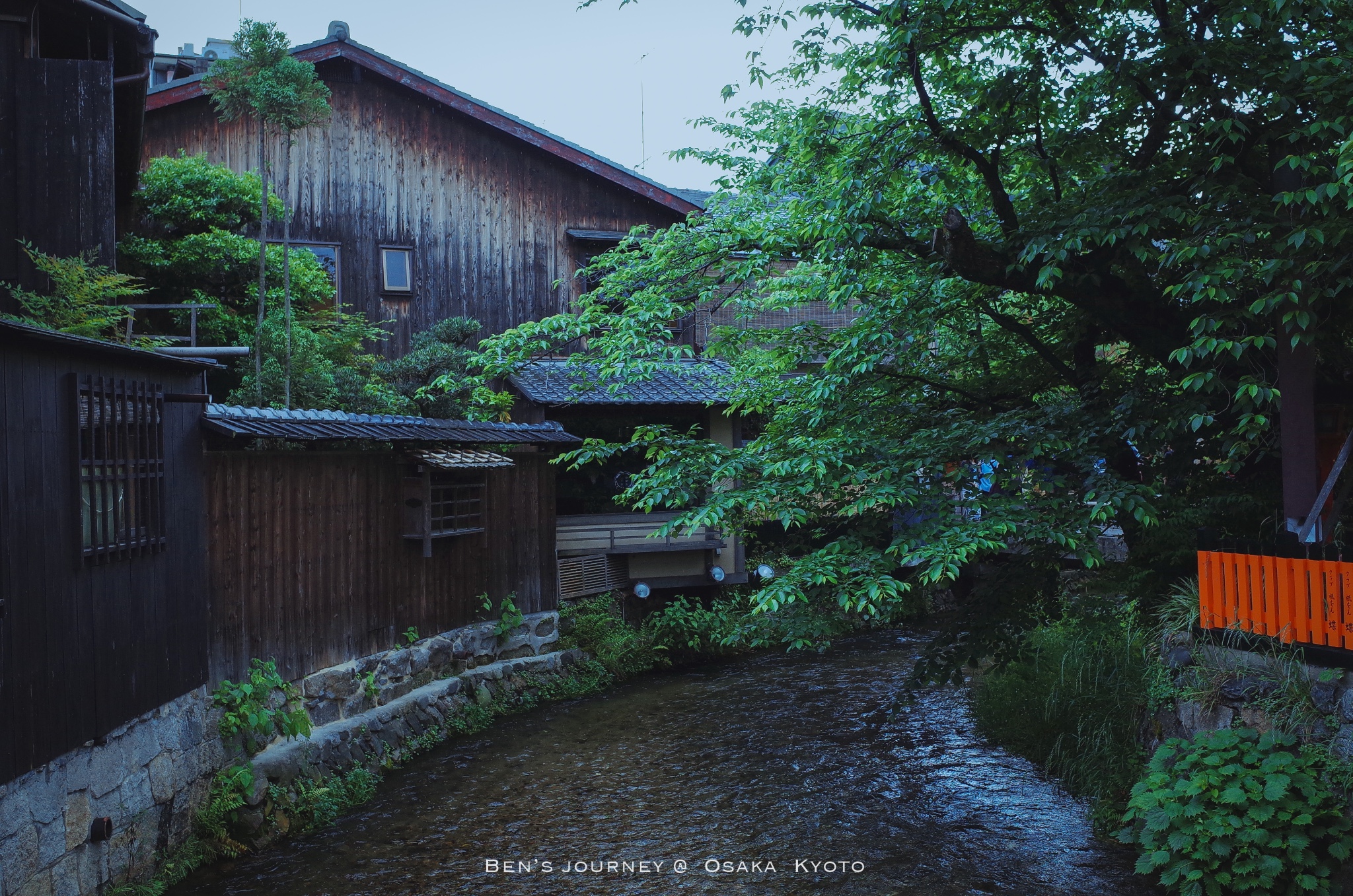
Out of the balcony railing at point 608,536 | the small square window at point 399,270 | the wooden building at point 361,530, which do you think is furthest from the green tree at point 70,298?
the balcony railing at point 608,536

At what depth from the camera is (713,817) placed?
9891mm

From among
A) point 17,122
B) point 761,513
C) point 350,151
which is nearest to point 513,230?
point 350,151

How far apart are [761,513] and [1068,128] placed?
16.1 ft

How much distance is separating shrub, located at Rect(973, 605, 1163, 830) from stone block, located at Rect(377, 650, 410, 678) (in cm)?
741

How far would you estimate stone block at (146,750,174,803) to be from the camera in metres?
8.01

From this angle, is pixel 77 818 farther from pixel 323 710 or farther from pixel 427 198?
pixel 427 198

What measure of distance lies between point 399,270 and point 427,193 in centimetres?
169

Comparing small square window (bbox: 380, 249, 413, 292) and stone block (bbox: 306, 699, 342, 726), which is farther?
small square window (bbox: 380, 249, 413, 292)

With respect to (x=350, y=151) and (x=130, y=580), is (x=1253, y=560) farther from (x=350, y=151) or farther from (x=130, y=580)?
(x=350, y=151)

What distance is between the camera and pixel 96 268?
11375 mm

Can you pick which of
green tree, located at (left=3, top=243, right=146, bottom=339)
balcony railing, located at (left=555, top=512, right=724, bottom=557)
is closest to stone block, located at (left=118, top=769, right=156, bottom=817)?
green tree, located at (left=3, top=243, right=146, bottom=339)

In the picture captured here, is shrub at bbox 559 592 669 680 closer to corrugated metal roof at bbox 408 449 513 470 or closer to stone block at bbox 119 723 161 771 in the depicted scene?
corrugated metal roof at bbox 408 449 513 470

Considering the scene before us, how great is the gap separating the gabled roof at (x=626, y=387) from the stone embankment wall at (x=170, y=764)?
544 centimetres

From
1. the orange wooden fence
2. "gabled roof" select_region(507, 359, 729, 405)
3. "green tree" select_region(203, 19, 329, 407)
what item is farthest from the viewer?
"gabled roof" select_region(507, 359, 729, 405)
